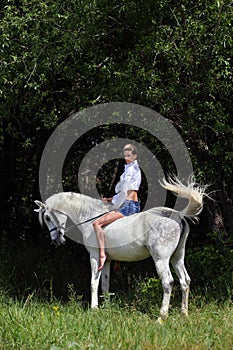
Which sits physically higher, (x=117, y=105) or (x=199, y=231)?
(x=117, y=105)

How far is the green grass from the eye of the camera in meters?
6.56

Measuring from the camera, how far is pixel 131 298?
1061 centimetres

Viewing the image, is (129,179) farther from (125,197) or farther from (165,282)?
(165,282)

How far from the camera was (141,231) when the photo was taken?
9531mm

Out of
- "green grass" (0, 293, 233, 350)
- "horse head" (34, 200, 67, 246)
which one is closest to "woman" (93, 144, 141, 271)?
"horse head" (34, 200, 67, 246)

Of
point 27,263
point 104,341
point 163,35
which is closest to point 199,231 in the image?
point 27,263

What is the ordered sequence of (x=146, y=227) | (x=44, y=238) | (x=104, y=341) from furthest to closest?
(x=44, y=238)
(x=146, y=227)
(x=104, y=341)

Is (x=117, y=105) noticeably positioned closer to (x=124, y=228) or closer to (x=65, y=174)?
(x=124, y=228)

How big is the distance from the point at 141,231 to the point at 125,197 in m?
0.58

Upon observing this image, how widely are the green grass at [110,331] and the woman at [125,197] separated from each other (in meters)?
1.40

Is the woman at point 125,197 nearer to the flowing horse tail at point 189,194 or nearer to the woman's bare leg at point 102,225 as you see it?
the woman's bare leg at point 102,225

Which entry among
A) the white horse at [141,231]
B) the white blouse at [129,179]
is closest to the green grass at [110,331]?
the white horse at [141,231]

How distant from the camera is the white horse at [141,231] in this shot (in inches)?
365

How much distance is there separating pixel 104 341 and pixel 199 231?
7.77 meters
